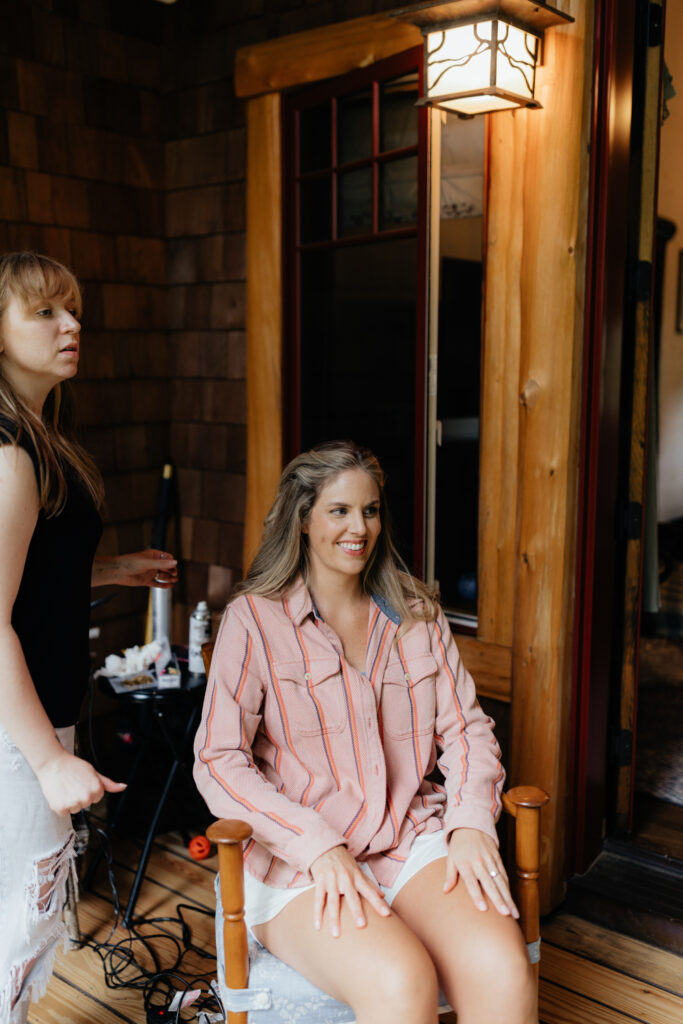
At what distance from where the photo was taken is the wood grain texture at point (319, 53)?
2.81m

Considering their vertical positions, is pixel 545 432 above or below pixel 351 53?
below

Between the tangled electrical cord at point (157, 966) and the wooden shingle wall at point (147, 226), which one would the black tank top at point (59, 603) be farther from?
the wooden shingle wall at point (147, 226)

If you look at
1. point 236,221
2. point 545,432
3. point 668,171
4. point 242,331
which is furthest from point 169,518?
point 668,171

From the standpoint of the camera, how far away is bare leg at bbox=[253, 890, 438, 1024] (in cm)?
160

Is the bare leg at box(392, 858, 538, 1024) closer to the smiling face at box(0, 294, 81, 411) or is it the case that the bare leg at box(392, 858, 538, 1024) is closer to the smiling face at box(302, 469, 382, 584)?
the smiling face at box(302, 469, 382, 584)

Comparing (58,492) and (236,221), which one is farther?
(236,221)

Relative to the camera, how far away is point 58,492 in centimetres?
168

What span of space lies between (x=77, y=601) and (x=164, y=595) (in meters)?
1.58

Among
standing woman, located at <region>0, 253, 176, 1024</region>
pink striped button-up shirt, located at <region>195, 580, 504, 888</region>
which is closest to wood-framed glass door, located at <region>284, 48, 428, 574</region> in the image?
pink striped button-up shirt, located at <region>195, 580, 504, 888</region>

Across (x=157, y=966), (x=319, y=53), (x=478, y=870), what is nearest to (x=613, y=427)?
(x=478, y=870)

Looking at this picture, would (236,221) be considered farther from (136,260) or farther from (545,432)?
(545,432)

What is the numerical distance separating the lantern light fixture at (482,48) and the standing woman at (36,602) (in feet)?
3.76

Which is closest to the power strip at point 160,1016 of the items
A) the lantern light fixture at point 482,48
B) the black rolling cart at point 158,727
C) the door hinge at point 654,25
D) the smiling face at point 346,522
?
the black rolling cart at point 158,727

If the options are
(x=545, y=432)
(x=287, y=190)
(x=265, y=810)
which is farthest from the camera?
(x=287, y=190)
